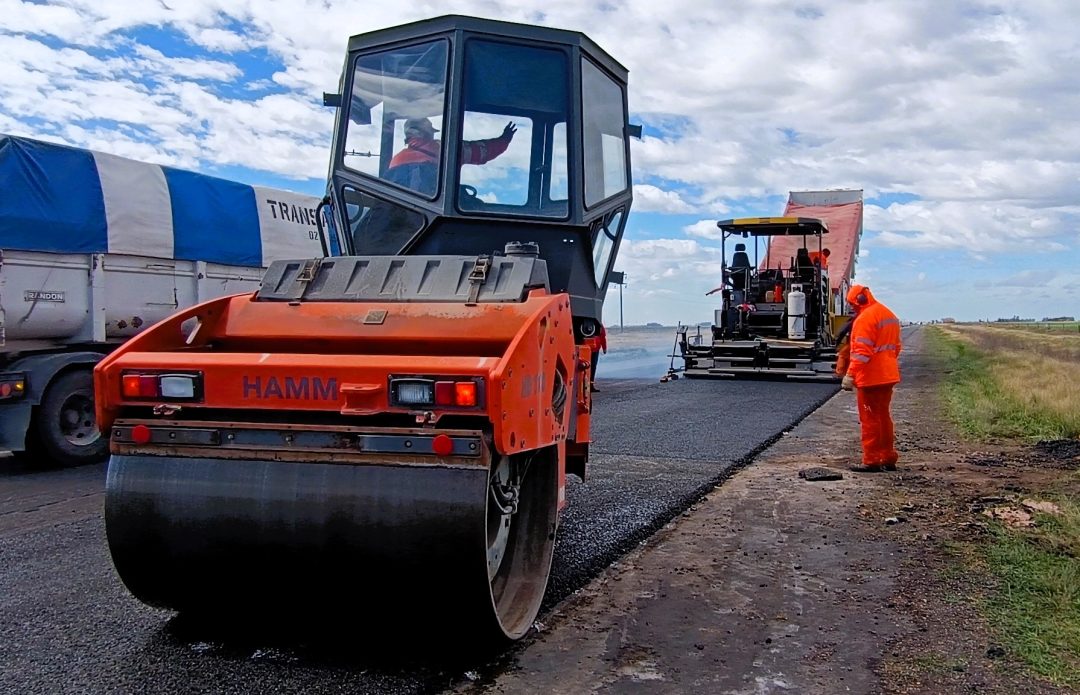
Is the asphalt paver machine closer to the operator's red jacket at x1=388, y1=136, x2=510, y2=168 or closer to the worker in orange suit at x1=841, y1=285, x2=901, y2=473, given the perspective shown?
the worker in orange suit at x1=841, y1=285, x2=901, y2=473

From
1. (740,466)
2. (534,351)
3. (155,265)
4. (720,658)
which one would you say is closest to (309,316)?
(534,351)

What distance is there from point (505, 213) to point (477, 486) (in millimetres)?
1762

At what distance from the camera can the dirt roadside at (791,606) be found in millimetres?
3340

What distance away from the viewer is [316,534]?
9.83 ft

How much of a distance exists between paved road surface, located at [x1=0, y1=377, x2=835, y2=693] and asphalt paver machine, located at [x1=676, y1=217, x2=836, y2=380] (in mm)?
8282

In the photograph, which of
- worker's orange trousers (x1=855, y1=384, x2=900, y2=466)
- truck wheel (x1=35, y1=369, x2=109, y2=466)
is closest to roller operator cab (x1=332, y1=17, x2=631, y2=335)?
worker's orange trousers (x1=855, y1=384, x2=900, y2=466)

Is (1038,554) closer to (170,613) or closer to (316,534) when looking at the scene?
(316,534)

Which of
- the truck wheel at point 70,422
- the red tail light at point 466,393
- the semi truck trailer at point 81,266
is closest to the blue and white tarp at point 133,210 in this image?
the semi truck trailer at point 81,266

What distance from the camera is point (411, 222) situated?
14.2 ft

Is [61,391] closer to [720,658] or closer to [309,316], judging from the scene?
[309,316]

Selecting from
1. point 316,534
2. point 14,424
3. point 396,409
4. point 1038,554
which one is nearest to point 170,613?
point 316,534

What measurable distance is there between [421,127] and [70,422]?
5.44m

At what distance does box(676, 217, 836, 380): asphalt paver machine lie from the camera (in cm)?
1702

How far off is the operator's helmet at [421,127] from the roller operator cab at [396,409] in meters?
0.01
